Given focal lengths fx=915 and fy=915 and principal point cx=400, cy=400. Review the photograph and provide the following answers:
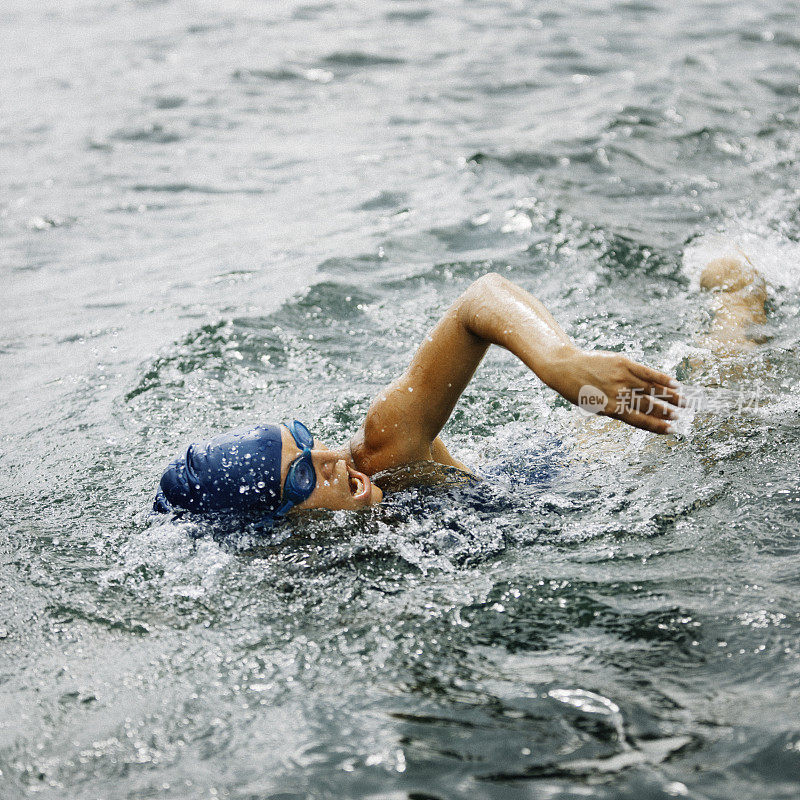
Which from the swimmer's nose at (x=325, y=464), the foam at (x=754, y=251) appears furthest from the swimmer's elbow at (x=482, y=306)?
the foam at (x=754, y=251)

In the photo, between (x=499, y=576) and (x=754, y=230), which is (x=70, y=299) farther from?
(x=754, y=230)

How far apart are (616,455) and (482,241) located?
11.6 feet

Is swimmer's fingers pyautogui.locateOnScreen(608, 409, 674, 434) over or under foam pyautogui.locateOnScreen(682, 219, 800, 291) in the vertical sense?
over

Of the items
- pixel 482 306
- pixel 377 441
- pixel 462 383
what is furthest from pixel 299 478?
pixel 482 306

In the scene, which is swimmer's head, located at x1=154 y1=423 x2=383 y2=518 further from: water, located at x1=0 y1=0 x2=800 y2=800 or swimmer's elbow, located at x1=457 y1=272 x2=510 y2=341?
swimmer's elbow, located at x1=457 y1=272 x2=510 y2=341

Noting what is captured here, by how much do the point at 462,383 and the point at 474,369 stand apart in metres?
0.08

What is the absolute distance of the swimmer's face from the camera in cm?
427

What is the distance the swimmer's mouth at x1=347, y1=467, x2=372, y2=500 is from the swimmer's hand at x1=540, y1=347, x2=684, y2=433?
4.60 ft

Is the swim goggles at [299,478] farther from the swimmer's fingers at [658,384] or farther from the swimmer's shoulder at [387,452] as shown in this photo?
the swimmer's fingers at [658,384]

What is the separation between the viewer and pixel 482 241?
26.5 feet

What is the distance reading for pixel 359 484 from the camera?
4.35 meters

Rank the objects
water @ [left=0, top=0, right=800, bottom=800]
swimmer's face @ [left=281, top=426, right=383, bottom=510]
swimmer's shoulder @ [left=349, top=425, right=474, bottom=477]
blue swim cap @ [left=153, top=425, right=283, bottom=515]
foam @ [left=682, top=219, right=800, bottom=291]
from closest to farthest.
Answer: water @ [left=0, top=0, right=800, bottom=800], blue swim cap @ [left=153, top=425, right=283, bottom=515], swimmer's face @ [left=281, top=426, right=383, bottom=510], swimmer's shoulder @ [left=349, top=425, right=474, bottom=477], foam @ [left=682, top=219, right=800, bottom=291]

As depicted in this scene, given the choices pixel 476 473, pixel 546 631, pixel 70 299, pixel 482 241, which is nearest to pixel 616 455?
pixel 476 473

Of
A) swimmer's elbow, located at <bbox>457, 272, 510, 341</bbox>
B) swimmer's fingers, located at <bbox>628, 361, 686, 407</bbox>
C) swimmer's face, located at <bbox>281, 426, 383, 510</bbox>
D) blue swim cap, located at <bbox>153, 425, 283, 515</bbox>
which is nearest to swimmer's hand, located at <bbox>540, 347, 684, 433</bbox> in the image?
swimmer's fingers, located at <bbox>628, 361, 686, 407</bbox>
